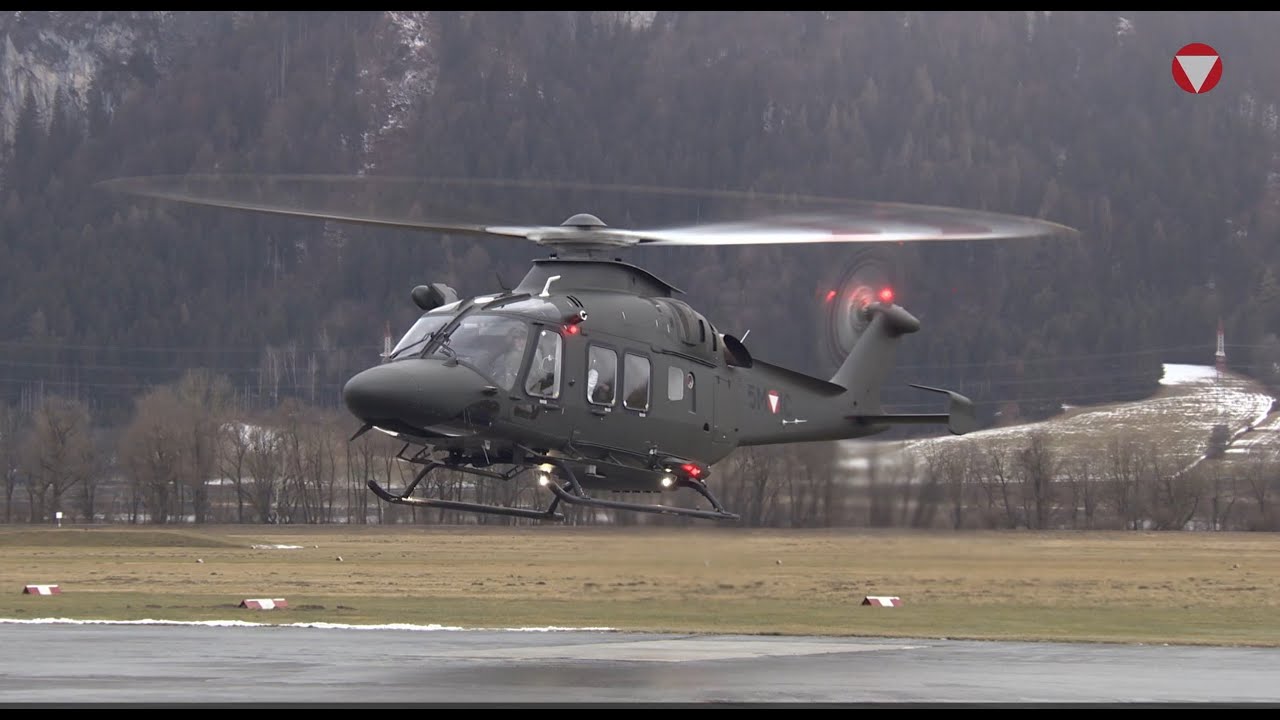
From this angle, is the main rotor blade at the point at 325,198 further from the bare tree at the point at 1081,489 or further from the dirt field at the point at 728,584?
the bare tree at the point at 1081,489

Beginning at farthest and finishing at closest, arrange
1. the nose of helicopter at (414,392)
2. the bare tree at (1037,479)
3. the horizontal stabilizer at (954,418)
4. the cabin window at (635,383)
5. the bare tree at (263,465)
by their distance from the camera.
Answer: the bare tree at (263,465)
the bare tree at (1037,479)
the horizontal stabilizer at (954,418)
the cabin window at (635,383)
the nose of helicopter at (414,392)

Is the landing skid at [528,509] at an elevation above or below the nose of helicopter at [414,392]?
below

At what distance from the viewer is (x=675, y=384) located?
2706 centimetres

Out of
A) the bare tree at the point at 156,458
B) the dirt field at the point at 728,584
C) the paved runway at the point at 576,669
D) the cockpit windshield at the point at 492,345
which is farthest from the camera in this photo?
the bare tree at the point at 156,458

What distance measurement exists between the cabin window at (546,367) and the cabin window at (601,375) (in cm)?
59

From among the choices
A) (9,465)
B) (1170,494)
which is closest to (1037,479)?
(1170,494)

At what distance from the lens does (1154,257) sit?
178 meters

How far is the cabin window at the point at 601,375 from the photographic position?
2580 cm

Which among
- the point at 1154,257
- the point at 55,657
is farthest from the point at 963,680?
the point at 1154,257

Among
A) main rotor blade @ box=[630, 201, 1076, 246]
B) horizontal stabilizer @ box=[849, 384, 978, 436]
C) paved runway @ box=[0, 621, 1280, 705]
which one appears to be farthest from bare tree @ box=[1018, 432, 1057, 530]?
main rotor blade @ box=[630, 201, 1076, 246]

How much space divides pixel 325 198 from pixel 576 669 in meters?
7.74

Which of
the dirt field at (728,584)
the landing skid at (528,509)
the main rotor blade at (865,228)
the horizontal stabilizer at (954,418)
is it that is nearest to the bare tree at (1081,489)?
the dirt field at (728,584)

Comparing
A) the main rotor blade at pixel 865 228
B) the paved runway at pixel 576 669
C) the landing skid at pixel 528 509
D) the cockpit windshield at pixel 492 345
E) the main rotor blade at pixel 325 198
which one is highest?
the main rotor blade at pixel 325 198

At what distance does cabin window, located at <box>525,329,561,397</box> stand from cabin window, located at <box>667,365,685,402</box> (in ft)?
7.30
